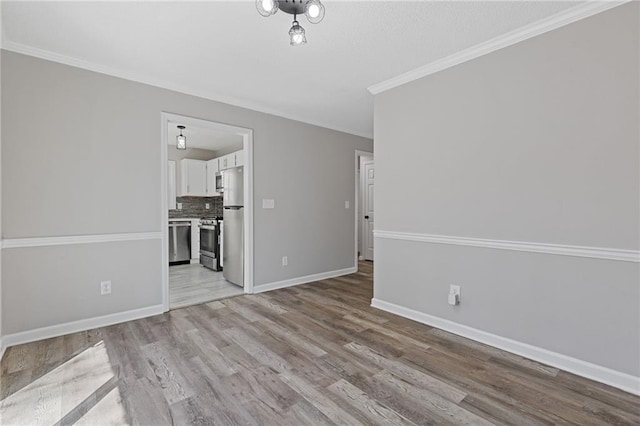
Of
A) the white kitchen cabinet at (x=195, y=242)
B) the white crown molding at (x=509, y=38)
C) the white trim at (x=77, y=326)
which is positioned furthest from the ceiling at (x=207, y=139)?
the white crown molding at (x=509, y=38)

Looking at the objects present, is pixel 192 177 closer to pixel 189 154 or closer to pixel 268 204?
pixel 189 154

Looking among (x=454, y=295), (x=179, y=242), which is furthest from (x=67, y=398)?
(x=179, y=242)

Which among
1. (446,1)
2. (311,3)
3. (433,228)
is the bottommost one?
(433,228)

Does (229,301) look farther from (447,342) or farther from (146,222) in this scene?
(447,342)

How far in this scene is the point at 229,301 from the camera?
3.68 meters

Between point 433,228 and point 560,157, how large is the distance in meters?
1.13

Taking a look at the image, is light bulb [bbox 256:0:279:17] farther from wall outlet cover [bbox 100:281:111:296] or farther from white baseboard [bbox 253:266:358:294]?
white baseboard [bbox 253:266:358:294]

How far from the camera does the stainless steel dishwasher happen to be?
5958mm

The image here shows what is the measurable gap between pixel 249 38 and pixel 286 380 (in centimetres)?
252

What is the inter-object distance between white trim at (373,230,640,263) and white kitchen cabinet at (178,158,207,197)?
4497mm

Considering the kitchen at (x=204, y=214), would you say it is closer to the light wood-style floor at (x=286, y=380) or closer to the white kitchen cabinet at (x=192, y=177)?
the white kitchen cabinet at (x=192, y=177)

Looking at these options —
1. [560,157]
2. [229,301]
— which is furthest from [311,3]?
[229,301]

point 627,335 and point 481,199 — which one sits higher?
point 481,199

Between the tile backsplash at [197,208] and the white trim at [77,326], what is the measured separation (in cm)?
359
